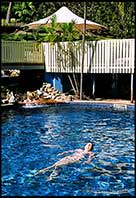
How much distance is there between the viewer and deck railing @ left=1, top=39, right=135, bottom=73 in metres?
14.2

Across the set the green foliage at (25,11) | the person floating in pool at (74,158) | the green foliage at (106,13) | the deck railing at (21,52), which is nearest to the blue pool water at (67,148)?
the person floating in pool at (74,158)

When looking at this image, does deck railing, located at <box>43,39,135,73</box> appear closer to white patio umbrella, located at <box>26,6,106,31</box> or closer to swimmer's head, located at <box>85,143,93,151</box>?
white patio umbrella, located at <box>26,6,106,31</box>

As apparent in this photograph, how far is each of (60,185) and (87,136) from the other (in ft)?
13.2

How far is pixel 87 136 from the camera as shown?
9.91m

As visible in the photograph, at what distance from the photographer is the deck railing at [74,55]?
14.2 m

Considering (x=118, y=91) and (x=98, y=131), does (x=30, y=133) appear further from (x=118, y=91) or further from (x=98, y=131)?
(x=118, y=91)

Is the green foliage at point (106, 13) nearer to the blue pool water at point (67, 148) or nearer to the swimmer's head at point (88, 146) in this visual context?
the blue pool water at point (67, 148)

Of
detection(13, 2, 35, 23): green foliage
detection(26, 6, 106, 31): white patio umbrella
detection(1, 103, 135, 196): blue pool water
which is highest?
detection(13, 2, 35, 23): green foliage

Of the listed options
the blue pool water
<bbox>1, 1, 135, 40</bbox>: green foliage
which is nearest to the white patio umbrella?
<bbox>1, 1, 135, 40</bbox>: green foliage

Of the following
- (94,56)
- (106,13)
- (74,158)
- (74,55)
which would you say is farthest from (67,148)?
(106,13)

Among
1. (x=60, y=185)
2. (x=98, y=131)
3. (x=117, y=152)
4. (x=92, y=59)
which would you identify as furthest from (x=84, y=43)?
(x=60, y=185)

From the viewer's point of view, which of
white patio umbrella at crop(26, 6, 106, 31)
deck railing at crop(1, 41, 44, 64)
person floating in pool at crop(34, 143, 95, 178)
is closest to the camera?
person floating in pool at crop(34, 143, 95, 178)

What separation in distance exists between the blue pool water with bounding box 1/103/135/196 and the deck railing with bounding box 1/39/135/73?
1.73 meters

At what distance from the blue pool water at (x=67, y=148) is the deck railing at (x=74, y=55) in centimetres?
173
